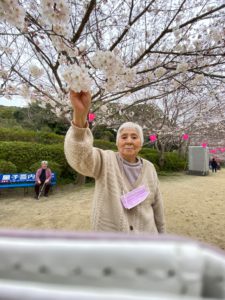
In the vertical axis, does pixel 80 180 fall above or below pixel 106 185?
below

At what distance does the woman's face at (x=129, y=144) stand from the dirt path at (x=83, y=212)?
10.5 feet

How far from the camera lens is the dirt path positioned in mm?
5012

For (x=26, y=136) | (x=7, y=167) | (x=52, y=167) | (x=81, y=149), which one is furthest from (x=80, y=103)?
(x=26, y=136)

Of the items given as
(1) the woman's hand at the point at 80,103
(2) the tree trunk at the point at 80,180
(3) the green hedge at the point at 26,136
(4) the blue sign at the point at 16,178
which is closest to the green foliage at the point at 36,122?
(3) the green hedge at the point at 26,136

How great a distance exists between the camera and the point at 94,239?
364 millimetres

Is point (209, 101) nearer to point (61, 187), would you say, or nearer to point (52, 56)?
point (61, 187)

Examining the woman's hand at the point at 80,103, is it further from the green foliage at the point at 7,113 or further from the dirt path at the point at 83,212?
the green foliage at the point at 7,113

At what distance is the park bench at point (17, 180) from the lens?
787cm

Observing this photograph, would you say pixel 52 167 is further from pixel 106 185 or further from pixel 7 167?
pixel 106 185

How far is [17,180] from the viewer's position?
8.12m

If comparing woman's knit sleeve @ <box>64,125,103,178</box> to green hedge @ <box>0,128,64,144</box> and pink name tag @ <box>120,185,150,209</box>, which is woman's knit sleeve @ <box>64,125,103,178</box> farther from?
green hedge @ <box>0,128,64,144</box>

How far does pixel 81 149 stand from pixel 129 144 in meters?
0.42

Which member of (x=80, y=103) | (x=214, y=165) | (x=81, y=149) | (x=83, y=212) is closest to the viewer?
(x=80, y=103)

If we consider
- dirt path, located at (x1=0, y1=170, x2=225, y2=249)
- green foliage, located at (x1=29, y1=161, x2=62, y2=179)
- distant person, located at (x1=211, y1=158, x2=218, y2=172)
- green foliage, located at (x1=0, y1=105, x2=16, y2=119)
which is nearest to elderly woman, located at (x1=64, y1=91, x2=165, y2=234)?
dirt path, located at (x1=0, y1=170, x2=225, y2=249)
